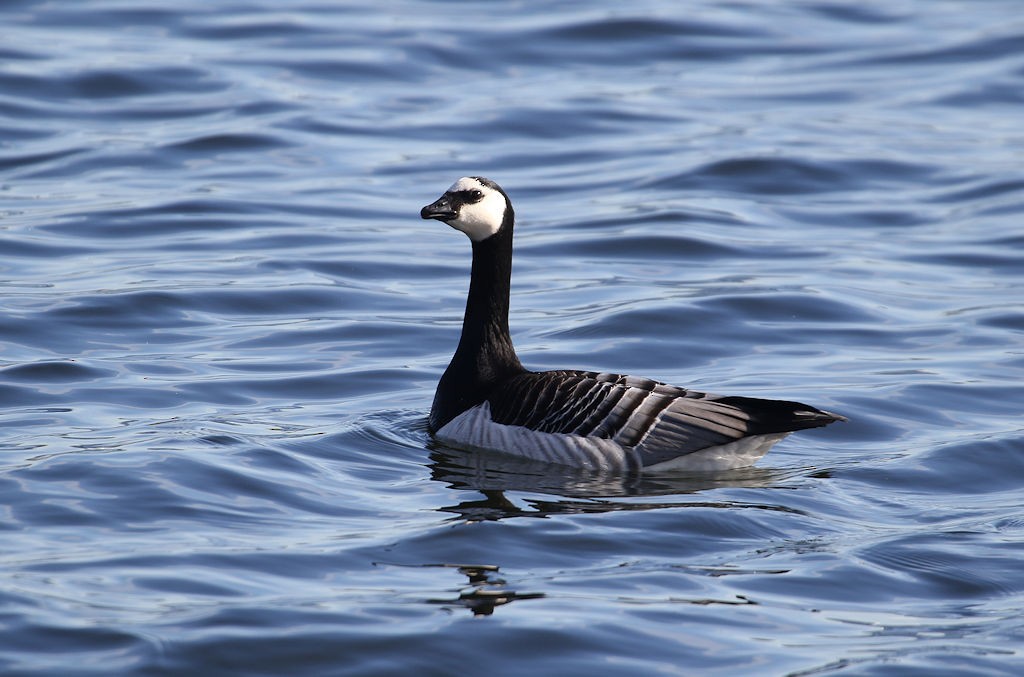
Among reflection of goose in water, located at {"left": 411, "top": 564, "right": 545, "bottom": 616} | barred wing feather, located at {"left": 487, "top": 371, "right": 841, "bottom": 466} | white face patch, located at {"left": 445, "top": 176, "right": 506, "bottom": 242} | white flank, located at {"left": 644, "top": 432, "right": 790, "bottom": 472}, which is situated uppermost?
white face patch, located at {"left": 445, "top": 176, "right": 506, "bottom": 242}

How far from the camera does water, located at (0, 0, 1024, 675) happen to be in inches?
302

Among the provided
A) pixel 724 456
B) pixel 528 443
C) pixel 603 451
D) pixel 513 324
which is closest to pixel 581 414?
pixel 603 451

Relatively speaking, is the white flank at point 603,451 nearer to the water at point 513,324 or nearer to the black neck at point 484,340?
the water at point 513,324

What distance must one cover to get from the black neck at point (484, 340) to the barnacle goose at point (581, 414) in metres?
0.01

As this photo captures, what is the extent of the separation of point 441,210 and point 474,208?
1.07ft

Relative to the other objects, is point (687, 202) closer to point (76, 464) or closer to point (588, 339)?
point (588, 339)

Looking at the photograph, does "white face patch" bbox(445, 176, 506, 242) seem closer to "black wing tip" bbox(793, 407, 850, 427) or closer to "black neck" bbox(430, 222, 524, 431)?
"black neck" bbox(430, 222, 524, 431)

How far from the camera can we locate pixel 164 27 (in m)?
27.7

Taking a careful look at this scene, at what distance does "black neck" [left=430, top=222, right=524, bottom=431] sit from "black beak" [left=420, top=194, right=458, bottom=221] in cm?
50

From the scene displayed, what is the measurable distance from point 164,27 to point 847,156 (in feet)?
41.8

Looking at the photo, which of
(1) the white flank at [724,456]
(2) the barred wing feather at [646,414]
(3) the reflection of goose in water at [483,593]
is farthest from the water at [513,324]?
(2) the barred wing feather at [646,414]

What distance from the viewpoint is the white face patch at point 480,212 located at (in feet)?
36.2

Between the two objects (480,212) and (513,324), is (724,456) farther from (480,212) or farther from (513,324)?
(513,324)

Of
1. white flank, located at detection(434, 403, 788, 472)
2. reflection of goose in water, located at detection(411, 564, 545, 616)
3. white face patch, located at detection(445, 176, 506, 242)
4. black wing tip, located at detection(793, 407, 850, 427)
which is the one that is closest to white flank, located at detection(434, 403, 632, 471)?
white flank, located at detection(434, 403, 788, 472)
